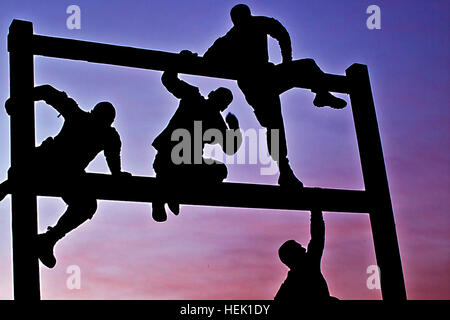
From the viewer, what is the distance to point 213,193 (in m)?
4.33

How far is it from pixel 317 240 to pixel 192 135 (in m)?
1.35

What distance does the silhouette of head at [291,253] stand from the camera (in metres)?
5.00

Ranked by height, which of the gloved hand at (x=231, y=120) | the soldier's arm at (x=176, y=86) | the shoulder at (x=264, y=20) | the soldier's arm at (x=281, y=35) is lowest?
the gloved hand at (x=231, y=120)

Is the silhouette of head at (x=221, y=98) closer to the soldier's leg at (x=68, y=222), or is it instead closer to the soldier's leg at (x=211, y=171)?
the soldier's leg at (x=211, y=171)

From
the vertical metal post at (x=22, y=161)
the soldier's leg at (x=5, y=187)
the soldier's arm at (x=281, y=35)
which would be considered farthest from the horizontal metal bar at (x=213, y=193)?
the soldier's arm at (x=281, y=35)

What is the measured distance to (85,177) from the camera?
13.3ft

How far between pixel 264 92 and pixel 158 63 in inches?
39.9

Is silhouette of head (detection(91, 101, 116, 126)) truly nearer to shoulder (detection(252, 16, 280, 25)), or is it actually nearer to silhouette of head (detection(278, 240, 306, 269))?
shoulder (detection(252, 16, 280, 25))

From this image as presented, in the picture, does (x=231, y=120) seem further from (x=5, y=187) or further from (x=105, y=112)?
(x=5, y=187)

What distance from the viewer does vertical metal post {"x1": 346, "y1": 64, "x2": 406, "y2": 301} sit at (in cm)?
463

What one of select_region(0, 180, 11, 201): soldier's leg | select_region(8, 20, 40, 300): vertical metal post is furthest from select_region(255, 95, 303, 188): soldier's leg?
select_region(0, 180, 11, 201): soldier's leg

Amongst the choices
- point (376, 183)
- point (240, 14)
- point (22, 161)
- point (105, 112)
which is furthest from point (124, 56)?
point (376, 183)
